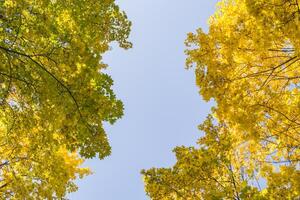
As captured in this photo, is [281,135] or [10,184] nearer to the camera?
[281,135]

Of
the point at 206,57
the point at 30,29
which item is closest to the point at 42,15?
the point at 30,29

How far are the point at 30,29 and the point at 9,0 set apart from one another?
0.51 metres

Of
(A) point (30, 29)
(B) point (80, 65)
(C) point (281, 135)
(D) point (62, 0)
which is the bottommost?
(B) point (80, 65)

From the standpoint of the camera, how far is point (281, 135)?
25.3 feet

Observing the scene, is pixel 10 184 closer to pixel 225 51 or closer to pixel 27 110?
pixel 27 110

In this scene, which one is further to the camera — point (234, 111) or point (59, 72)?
point (234, 111)

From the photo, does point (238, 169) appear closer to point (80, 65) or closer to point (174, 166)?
point (174, 166)

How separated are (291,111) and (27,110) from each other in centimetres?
526

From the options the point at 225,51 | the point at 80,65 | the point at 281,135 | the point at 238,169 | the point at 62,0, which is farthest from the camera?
the point at 238,169

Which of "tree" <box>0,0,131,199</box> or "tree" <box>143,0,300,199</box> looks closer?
"tree" <box>0,0,131,199</box>

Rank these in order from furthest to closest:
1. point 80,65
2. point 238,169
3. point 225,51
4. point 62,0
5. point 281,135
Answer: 1. point 238,169
2. point 281,135
3. point 225,51
4. point 62,0
5. point 80,65

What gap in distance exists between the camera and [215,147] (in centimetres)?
763

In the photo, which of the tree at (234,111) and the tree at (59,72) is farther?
the tree at (234,111)

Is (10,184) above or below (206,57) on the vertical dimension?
below
